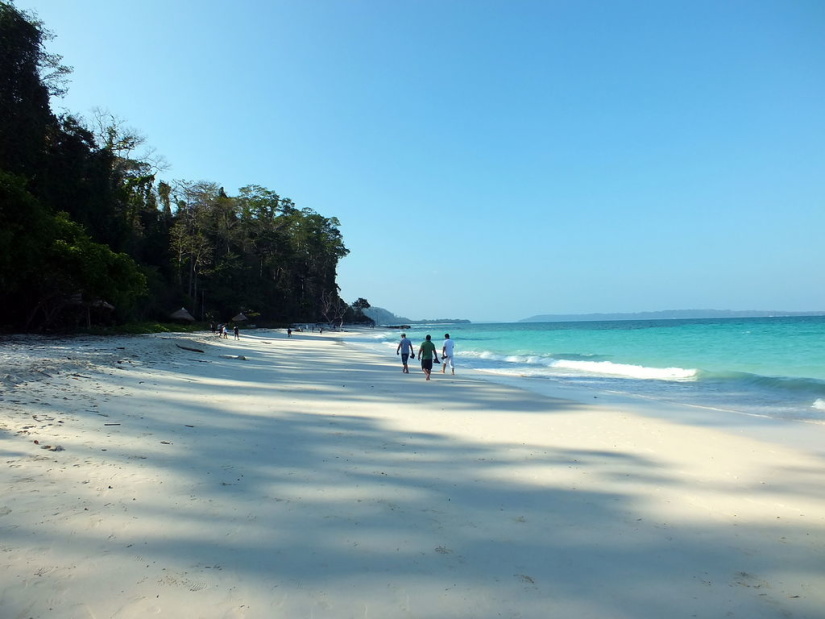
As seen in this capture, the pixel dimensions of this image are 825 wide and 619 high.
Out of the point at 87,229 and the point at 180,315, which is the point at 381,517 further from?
the point at 180,315

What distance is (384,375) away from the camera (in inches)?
590

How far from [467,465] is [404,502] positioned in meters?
1.40

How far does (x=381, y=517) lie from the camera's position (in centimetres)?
356

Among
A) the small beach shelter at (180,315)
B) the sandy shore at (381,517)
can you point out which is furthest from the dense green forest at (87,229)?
the sandy shore at (381,517)

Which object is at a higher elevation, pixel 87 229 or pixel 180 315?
pixel 87 229

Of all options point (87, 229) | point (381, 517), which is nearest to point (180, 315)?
point (87, 229)

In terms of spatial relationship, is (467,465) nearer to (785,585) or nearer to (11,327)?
(785,585)

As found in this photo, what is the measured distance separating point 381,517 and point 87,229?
27.8 meters

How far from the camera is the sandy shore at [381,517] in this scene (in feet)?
8.20

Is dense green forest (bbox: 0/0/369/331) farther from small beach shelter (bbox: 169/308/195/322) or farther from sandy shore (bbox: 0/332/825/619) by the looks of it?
sandy shore (bbox: 0/332/825/619)

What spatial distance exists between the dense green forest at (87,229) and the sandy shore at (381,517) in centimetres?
1290

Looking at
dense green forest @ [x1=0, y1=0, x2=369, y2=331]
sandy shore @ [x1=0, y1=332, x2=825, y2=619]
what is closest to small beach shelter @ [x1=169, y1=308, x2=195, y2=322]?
dense green forest @ [x1=0, y1=0, x2=369, y2=331]

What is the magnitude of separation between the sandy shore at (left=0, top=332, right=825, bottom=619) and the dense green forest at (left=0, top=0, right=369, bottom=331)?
12899mm

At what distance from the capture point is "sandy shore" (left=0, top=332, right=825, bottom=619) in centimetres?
250
